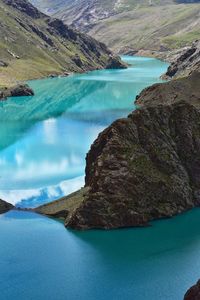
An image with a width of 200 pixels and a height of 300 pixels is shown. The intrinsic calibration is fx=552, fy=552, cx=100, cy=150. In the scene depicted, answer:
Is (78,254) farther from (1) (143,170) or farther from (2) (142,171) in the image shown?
(1) (143,170)

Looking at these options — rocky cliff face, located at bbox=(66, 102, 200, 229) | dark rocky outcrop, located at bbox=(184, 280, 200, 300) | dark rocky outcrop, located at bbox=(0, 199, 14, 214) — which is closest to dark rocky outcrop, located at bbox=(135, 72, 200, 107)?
rocky cliff face, located at bbox=(66, 102, 200, 229)

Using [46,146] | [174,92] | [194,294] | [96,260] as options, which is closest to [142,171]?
[96,260]

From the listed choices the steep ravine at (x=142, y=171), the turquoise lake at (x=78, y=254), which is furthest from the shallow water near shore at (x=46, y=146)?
the steep ravine at (x=142, y=171)

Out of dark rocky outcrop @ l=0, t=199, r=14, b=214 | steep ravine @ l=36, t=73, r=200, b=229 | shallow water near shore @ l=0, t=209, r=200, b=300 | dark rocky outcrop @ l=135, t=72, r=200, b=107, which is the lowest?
shallow water near shore @ l=0, t=209, r=200, b=300

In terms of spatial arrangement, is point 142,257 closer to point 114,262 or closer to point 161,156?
point 114,262

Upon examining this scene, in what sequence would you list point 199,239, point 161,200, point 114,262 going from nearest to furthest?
point 114,262 → point 199,239 → point 161,200

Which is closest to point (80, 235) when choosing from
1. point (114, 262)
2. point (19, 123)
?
point (114, 262)

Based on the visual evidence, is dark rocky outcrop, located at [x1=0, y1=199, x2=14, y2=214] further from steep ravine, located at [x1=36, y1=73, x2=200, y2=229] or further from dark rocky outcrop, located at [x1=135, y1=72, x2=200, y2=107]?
dark rocky outcrop, located at [x1=135, y1=72, x2=200, y2=107]

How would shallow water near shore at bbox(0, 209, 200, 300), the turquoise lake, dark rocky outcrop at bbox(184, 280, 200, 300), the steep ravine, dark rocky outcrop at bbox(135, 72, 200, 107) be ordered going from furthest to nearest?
1. dark rocky outcrop at bbox(135, 72, 200, 107)
2. the steep ravine
3. the turquoise lake
4. shallow water near shore at bbox(0, 209, 200, 300)
5. dark rocky outcrop at bbox(184, 280, 200, 300)

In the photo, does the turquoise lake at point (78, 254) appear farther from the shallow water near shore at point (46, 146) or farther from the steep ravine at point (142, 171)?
the steep ravine at point (142, 171)
